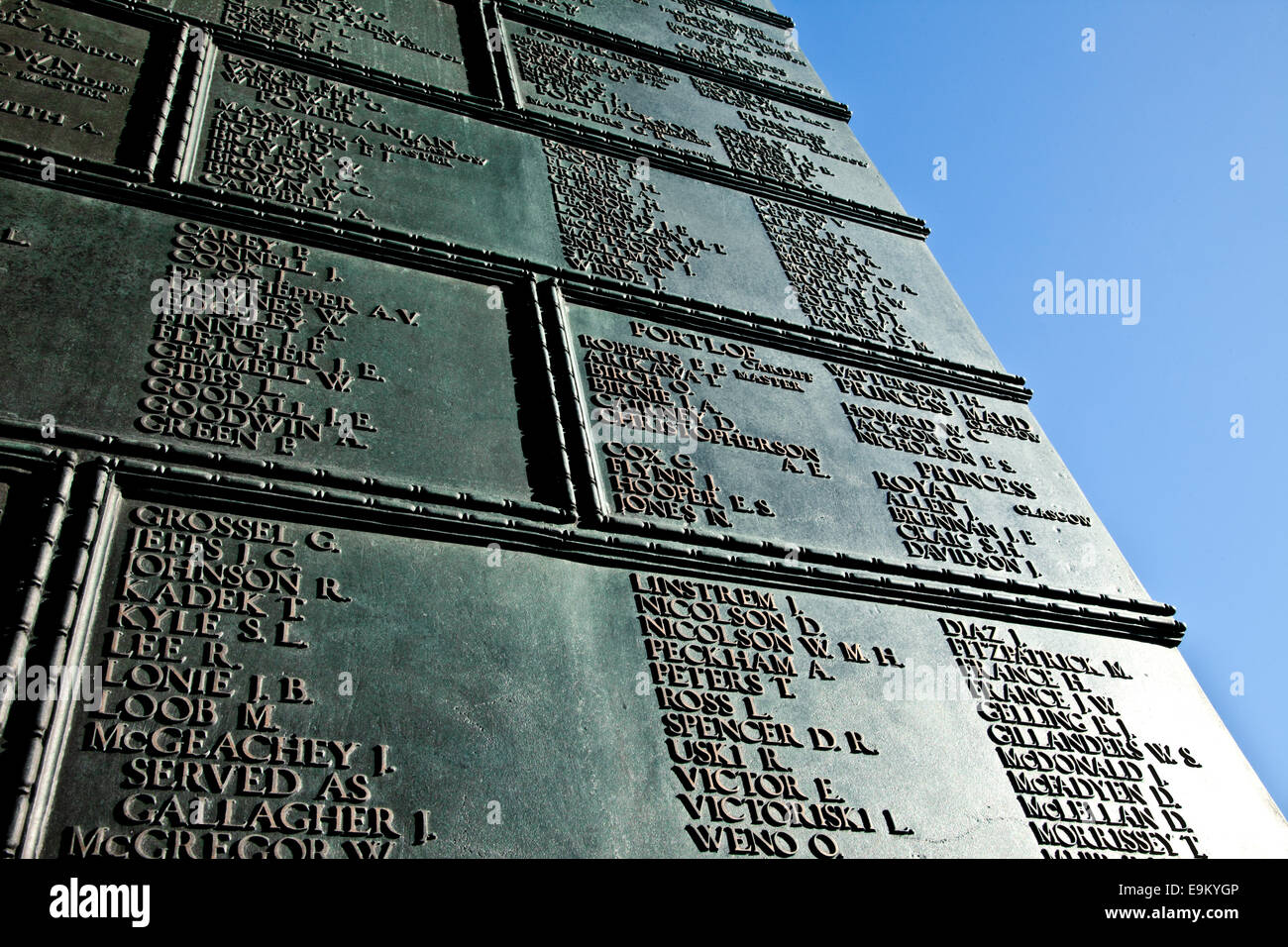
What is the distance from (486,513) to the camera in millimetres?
3049

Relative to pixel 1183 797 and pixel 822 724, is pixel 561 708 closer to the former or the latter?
pixel 822 724

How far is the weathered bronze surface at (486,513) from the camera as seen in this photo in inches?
90.2

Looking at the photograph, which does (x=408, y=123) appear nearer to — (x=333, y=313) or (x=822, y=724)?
(x=333, y=313)

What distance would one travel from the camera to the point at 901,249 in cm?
583

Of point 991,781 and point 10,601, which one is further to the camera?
point 991,781

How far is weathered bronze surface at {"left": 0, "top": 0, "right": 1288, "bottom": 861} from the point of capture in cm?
229

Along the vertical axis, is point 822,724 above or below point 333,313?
below

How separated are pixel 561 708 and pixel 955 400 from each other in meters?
3.09
